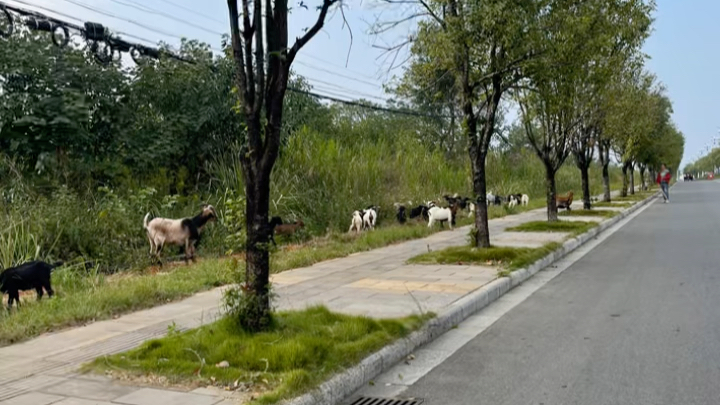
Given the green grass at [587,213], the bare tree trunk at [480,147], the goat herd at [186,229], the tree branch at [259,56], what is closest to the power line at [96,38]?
the goat herd at [186,229]

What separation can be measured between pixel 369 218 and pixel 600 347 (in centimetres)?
1042

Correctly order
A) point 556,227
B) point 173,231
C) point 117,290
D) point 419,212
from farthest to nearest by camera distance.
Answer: point 419,212
point 556,227
point 173,231
point 117,290

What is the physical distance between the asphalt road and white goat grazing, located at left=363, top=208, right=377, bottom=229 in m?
6.21

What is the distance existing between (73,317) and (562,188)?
36.1 m

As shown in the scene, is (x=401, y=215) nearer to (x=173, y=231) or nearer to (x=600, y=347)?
(x=173, y=231)

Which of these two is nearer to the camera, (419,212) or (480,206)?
(480,206)

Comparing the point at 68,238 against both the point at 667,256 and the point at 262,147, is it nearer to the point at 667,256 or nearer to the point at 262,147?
the point at 262,147

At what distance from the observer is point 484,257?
11.7 meters

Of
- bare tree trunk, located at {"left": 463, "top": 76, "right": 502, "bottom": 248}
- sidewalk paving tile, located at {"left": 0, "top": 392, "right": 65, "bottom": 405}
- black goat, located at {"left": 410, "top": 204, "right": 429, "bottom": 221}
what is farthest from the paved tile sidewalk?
black goat, located at {"left": 410, "top": 204, "right": 429, "bottom": 221}

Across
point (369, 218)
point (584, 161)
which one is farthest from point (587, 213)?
point (369, 218)

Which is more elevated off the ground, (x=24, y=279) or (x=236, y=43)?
(x=236, y=43)

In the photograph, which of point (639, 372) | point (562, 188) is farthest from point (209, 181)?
point (562, 188)

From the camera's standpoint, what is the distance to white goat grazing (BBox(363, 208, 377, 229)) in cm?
1648

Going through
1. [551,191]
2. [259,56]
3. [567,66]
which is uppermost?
[567,66]
